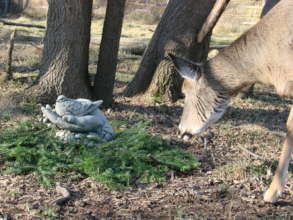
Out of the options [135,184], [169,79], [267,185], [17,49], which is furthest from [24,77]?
[267,185]

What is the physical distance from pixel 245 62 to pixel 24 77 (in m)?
5.22

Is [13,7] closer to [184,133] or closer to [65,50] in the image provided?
[65,50]

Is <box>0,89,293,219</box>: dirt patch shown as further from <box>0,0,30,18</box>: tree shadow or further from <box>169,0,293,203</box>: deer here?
<box>0,0,30,18</box>: tree shadow

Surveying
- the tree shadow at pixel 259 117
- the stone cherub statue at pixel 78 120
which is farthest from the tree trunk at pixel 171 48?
the stone cherub statue at pixel 78 120

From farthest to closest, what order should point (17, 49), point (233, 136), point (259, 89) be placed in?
point (17, 49) < point (259, 89) < point (233, 136)

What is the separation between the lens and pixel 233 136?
7.00 meters

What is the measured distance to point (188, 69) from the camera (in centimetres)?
565

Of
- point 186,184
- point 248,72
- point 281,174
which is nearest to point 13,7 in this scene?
point 248,72

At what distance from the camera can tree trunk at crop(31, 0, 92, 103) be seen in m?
7.46

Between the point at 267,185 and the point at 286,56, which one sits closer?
the point at 286,56

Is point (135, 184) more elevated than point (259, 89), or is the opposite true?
point (259, 89)

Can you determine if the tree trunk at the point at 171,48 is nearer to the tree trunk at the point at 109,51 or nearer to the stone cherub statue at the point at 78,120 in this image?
the tree trunk at the point at 109,51

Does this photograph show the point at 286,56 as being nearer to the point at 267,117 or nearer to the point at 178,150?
the point at 178,150

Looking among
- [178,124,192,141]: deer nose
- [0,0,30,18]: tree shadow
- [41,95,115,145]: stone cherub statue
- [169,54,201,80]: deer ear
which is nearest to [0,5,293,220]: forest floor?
[178,124,192,141]: deer nose
